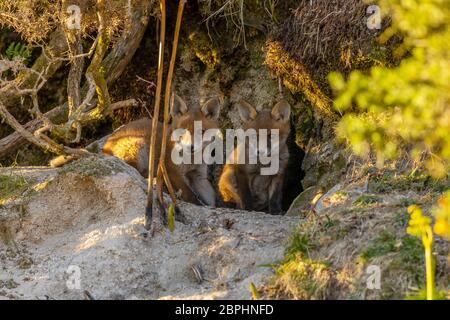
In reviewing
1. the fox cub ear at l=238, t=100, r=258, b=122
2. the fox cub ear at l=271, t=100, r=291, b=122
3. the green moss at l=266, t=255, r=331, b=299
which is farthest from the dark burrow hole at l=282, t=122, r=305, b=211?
the green moss at l=266, t=255, r=331, b=299

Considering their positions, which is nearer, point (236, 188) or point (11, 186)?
point (11, 186)

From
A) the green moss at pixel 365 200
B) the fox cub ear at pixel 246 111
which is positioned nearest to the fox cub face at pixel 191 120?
the fox cub ear at pixel 246 111

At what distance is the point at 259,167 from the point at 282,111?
64 centimetres

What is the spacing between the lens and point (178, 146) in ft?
28.6

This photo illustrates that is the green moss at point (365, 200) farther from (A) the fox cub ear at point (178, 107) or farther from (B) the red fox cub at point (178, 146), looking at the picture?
(A) the fox cub ear at point (178, 107)

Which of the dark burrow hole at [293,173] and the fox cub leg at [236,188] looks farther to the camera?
the dark burrow hole at [293,173]

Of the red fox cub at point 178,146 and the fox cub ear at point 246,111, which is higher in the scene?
the fox cub ear at point 246,111

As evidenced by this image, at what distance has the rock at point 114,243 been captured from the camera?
5.52m

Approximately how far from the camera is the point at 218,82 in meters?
9.17

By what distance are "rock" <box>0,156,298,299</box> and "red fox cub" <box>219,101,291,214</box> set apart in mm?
1563

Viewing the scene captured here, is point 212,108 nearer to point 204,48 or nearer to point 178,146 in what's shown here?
point 178,146

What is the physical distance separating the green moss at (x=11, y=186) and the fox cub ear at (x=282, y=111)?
2.83m

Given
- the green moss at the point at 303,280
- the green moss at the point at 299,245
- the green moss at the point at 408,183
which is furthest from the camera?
the green moss at the point at 408,183

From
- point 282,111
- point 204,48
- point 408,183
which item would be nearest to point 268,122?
point 282,111
